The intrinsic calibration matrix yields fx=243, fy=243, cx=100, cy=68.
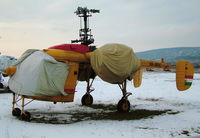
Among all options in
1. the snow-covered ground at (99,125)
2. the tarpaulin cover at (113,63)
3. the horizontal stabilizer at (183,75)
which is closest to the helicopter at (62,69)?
the tarpaulin cover at (113,63)

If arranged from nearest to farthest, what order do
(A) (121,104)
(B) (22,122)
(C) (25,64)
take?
(B) (22,122), (C) (25,64), (A) (121,104)

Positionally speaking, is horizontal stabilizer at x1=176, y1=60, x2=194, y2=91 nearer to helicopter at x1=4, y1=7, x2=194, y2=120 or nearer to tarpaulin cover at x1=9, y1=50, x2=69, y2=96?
helicopter at x1=4, y1=7, x2=194, y2=120

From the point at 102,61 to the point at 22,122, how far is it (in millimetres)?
4103

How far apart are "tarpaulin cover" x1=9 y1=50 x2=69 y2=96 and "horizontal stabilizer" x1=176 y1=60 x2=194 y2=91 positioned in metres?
7.08

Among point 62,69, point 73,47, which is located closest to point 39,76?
point 62,69

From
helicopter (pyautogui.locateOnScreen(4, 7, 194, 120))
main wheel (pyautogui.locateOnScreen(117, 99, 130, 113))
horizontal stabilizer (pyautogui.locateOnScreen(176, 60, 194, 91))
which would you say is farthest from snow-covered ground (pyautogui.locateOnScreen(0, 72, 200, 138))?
horizontal stabilizer (pyautogui.locateOnScreen(176, 60, 194, 91))

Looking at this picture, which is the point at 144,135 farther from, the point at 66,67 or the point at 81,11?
the point at 81,11

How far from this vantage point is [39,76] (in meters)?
9.17

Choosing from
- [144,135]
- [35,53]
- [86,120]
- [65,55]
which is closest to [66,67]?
[65,55]

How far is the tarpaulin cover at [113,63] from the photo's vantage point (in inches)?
419

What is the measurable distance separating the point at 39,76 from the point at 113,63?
131 inches

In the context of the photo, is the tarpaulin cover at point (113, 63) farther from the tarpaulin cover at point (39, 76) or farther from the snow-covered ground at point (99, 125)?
the snow-covered ground at point (99, 125)

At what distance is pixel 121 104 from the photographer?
1159 cm

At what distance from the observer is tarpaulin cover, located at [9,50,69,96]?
29.8 ft
